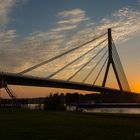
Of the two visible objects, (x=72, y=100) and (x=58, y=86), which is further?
(x=72, y=100)

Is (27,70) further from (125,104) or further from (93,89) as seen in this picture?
(125,104)

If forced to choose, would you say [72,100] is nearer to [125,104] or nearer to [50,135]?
[125,104]

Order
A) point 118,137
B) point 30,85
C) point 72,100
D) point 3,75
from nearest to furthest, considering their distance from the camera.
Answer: point 118,137 → point 3,75 → point 30,85 → point 72,100

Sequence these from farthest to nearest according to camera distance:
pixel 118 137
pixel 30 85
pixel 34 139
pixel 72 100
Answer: pixel 72 100
pixel 30 85
pixel 118 137
pixel 34 139

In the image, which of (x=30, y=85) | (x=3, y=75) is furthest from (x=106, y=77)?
(x=3, y=75)

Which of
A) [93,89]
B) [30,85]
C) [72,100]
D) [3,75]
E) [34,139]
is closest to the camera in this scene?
[34,139]

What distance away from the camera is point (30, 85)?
2140 inches

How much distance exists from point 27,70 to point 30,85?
3.85m

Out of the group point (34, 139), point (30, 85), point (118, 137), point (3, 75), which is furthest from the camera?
point (30, 85)

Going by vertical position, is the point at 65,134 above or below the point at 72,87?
below

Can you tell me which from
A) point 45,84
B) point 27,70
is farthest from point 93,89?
point 27,70

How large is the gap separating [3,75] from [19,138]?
37.2 metres

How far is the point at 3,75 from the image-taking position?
4938cm

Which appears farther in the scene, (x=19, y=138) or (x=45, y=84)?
(x=45, y=84)
